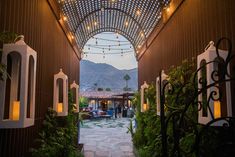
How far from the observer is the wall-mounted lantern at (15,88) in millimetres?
2363

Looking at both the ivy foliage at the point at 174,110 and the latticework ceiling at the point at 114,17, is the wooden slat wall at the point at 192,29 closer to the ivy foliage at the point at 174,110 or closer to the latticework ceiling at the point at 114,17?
the ivy foliage at the point at 174,110

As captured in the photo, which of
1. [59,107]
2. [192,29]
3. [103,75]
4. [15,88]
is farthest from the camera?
[103,75]

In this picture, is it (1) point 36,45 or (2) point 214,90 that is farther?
(1) point 36,45

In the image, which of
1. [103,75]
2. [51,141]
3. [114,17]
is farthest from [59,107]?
[103,75]

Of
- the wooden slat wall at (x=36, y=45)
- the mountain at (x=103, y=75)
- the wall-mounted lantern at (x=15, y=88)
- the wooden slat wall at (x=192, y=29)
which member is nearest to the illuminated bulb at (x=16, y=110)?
the wall-mounted lantern at (x=15, y=88)

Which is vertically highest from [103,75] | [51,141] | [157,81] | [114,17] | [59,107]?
[103,75]

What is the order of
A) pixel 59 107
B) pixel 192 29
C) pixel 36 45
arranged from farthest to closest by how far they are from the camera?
pixel 59 107, pixel 192 29, pixel 36 45

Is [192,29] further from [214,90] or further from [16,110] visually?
[16,110]

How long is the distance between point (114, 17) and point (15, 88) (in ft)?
30.7

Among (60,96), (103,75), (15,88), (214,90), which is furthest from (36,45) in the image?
(103,75)

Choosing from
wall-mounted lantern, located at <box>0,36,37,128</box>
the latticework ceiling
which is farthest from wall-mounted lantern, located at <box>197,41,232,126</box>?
the latticework ceiling

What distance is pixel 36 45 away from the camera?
375cm

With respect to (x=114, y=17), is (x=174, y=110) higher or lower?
lower

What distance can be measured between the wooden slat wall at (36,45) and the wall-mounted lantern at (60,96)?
9cm
